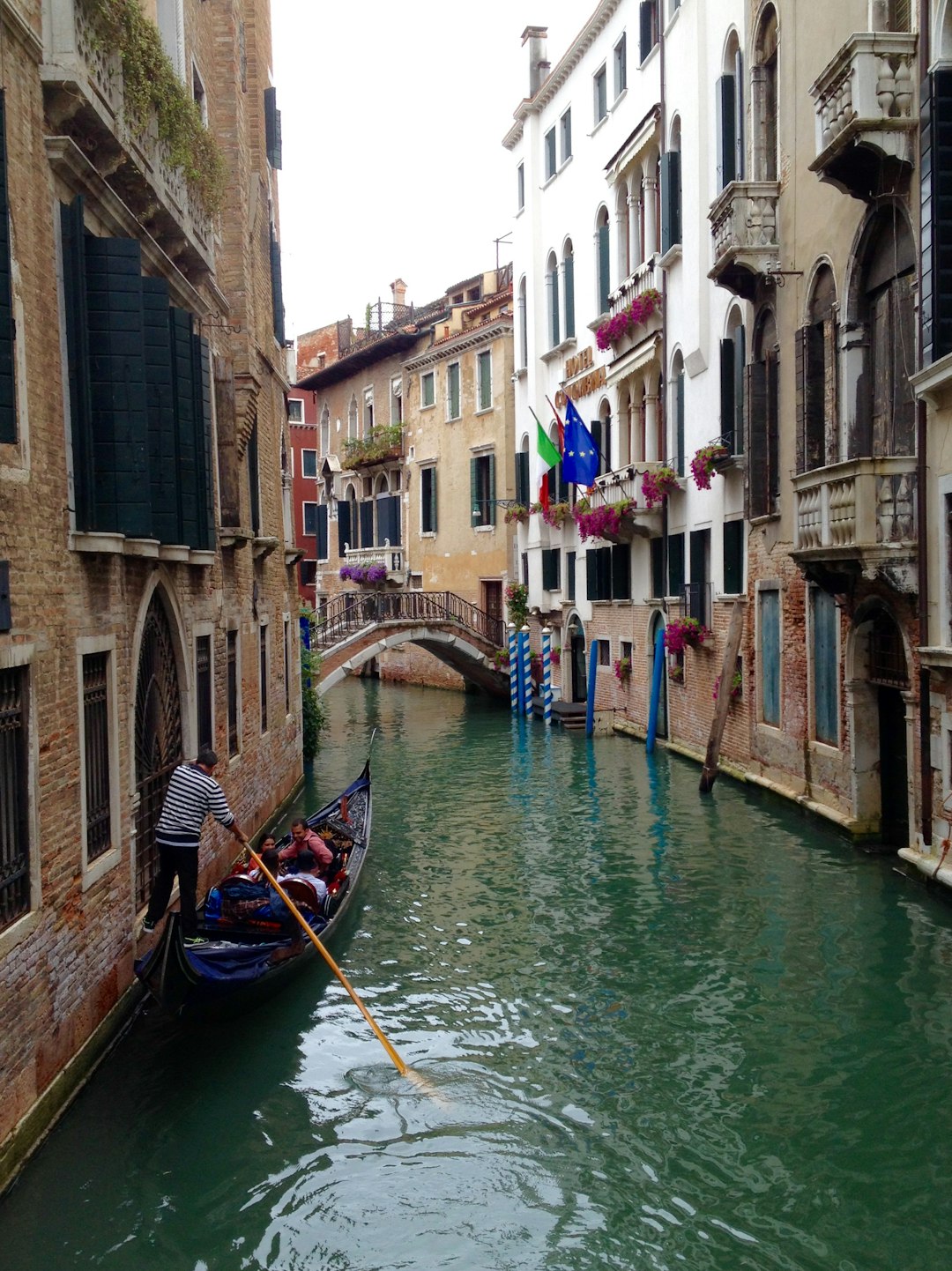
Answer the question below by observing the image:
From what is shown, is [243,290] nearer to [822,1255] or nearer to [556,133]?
[822,1255]

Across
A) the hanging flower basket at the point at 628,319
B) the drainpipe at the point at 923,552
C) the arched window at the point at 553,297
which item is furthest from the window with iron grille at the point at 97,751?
the arched window at the point at 553,297

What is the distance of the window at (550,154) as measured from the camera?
77.2 ft

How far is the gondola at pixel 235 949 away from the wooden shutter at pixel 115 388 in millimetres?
1970

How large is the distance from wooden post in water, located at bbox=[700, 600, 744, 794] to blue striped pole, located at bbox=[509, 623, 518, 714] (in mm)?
10289

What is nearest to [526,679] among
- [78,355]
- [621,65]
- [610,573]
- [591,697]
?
[591,697]

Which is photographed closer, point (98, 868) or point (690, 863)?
point (98, 868)

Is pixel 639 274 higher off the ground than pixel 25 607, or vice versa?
pixel 639 274

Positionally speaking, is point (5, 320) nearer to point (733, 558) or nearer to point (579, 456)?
point (733, 558)

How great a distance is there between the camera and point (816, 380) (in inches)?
449

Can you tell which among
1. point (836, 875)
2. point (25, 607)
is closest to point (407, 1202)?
point (25, 607)

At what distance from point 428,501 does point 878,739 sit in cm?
1971

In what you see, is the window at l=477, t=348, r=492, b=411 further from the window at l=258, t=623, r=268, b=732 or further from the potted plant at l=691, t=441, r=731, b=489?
the window at l=258, t=623, r=268, b=732

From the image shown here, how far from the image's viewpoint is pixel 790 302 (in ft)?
39.0

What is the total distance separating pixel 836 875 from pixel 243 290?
700 centimetres
